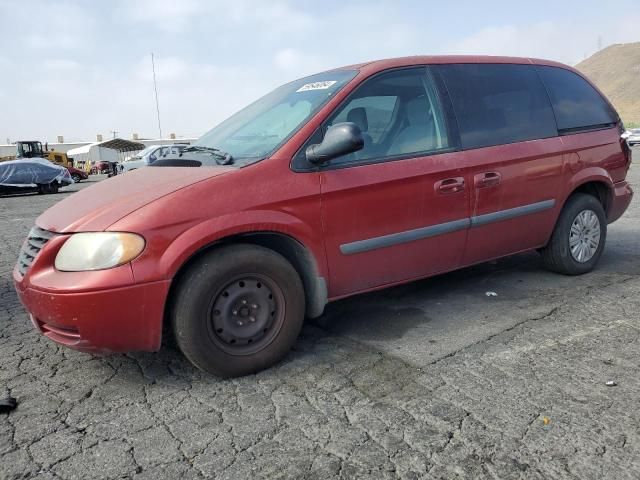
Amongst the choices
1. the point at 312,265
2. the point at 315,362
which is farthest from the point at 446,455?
the point at 312,265

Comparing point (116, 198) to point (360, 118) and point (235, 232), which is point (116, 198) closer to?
point (235, 232)

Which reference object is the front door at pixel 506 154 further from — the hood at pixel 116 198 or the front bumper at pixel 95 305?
the front bumper at pixel 95 305

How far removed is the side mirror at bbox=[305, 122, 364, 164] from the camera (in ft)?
9.45

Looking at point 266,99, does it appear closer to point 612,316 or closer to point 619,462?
point 612,316

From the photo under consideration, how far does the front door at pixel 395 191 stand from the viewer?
311 cm

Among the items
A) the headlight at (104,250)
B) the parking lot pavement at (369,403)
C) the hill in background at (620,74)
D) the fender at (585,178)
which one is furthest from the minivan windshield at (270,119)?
the hill in background at (620,74)

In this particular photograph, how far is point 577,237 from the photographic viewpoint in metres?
4.40

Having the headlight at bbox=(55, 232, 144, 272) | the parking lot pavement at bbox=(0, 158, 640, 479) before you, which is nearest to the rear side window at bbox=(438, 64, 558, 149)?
the parking lot pavement at bbox=(0, 158, 640, 479)

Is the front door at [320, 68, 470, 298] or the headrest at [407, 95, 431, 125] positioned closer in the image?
the front door at [320, 68, 470, 298]

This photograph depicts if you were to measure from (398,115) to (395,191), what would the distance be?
23.9 inches

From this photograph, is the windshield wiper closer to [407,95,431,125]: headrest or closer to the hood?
the hood

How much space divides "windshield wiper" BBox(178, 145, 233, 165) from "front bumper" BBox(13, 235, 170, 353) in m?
0.88

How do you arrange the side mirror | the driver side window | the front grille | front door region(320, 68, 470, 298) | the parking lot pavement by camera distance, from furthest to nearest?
the driver side window → front door region(320, 68, 470, 298) → the side mirror → the front grille → the parking lot pavement

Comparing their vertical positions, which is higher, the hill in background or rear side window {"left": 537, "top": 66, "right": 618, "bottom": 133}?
the hill in background
